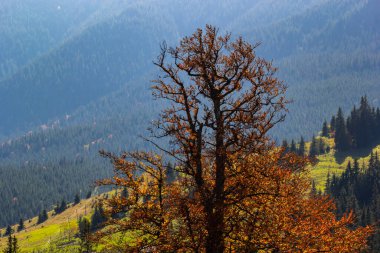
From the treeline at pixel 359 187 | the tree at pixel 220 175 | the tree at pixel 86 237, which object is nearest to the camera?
the tree at pixel 220 175

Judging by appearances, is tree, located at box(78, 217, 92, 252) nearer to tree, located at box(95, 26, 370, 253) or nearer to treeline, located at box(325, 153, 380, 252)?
tree, located at box(95, 26, 370, 253)

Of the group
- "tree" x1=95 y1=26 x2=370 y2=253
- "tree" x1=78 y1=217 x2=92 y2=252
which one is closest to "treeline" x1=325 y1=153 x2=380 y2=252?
"tree" x1=78 y1=217 x2=92 y2=252

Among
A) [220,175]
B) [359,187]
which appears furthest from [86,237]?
[359,187]

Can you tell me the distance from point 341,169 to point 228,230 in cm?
17135

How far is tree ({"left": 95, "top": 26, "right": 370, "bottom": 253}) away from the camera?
87.5 ft

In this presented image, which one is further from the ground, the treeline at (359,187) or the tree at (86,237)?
the treeline at (359,187)

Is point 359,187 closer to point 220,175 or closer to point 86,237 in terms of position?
point 220,175

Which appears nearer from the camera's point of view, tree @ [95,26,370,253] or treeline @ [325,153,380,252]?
tree @ [95,26,370,253]

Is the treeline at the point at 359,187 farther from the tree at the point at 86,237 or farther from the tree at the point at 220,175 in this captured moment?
the tree at the point at 220,175

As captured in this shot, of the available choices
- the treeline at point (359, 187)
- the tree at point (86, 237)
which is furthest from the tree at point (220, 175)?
the treeline at point (359, 187)

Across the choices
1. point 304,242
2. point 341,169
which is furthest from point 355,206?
point 304,242

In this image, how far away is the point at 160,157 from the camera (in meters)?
29.0

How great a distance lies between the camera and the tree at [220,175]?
26656 millimetres

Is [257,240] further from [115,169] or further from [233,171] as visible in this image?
[115,169]
